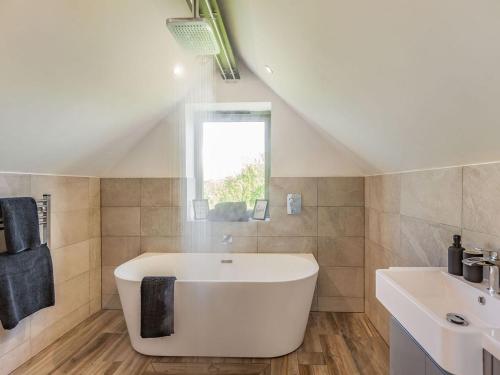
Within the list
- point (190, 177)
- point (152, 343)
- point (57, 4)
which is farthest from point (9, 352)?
point (57, 4)

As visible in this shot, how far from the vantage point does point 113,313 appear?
313cm

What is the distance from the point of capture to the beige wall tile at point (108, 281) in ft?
10.6

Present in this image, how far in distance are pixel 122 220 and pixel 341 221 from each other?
→ 236 centimetres

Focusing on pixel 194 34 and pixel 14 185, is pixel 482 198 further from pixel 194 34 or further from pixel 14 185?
pixel 14 185

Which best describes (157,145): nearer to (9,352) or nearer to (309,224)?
(309,224)

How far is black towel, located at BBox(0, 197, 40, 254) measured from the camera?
78.5 inches

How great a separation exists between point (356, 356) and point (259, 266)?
1.16 m

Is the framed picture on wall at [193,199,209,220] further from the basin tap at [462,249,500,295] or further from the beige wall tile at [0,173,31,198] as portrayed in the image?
the basin tap at [462,249,500,295]

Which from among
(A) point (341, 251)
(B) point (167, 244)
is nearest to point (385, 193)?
(A) point (341, 251)

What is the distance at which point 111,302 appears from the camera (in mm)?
3240

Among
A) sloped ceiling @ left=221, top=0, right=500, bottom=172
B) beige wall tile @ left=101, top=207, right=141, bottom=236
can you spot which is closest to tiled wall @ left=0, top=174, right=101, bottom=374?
beige wall tile @ left=101, top=207, right=141, bottom=236

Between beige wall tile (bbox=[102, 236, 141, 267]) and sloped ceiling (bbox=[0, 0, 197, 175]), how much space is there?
0.84m

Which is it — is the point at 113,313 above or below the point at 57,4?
below

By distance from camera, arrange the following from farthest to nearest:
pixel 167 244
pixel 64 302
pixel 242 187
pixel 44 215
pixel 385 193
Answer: pixel 242 187 < pixel 167 244 < pixel 64 302 < pixel 385 193 < pixel 44 215
